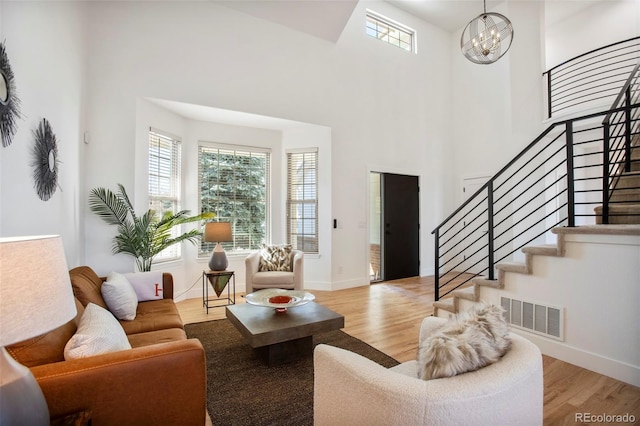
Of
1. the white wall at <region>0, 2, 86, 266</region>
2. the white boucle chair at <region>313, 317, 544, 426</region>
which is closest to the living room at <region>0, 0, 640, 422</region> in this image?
the white wall at <region>0, 2, 86, 266</region>

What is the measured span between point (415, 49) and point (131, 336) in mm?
6956

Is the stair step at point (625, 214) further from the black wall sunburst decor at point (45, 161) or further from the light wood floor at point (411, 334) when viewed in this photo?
the black wall sunburst decor at point (45, 161)

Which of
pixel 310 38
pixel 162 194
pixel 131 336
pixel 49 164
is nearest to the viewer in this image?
pixel 131 336

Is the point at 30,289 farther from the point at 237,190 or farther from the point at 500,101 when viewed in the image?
the point at 500,101

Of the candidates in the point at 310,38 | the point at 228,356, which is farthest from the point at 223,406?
the point at 310,38

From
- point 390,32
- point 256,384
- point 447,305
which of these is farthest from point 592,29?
point 256,384

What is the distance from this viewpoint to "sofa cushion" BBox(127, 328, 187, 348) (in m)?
2.00

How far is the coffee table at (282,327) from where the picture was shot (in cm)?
227

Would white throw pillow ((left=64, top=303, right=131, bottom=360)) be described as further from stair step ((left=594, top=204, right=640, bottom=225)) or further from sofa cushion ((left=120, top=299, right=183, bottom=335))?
stair step ((left=594, top=204, right=640, bottom=225))

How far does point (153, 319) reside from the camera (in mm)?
2441

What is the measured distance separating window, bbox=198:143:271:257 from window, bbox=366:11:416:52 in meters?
3.32

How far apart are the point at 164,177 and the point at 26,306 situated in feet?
12.6

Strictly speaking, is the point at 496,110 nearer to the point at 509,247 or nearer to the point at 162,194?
the point at 509,247

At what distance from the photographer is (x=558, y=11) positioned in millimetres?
5688
